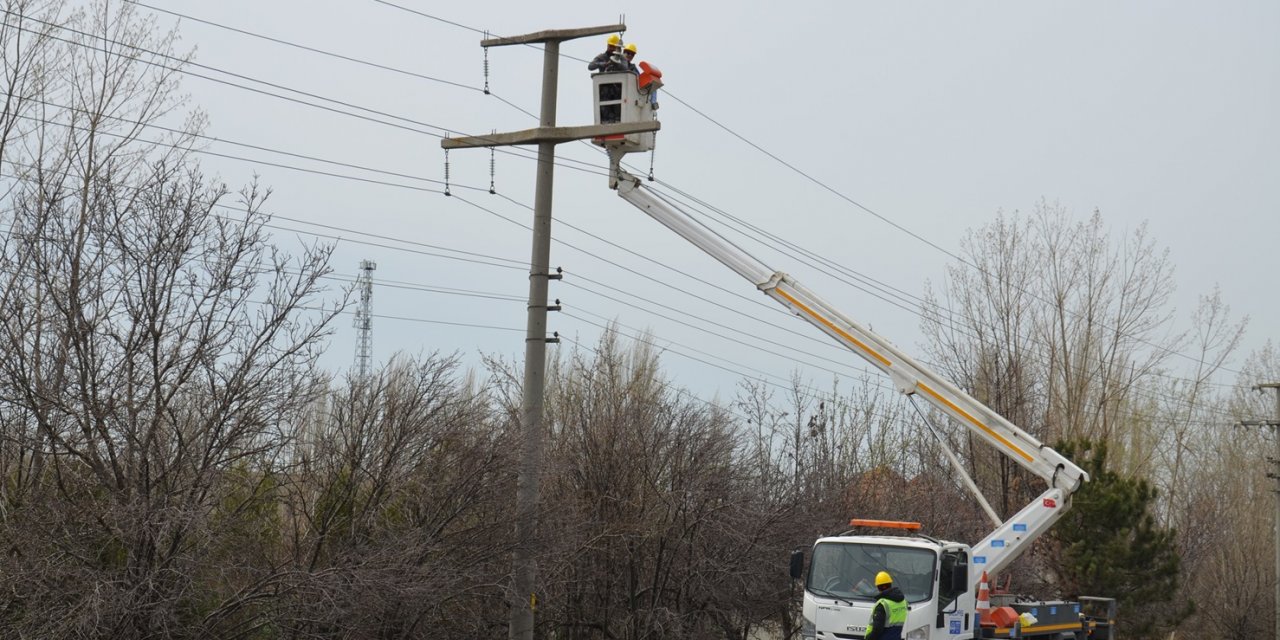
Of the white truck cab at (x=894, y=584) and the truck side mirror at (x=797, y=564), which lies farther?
the truck side mirror at (x=797, y=564)

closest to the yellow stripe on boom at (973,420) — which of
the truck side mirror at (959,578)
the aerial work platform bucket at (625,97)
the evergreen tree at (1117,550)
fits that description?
the truck side mirror at (959,578)

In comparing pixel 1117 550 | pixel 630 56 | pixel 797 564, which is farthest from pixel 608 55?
pixel 1117 550

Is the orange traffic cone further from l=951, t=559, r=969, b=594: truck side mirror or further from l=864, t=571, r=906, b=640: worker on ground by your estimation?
l=864, t=571, r=906, b=640: worker on ground

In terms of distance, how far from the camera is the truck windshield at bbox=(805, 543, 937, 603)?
53.6 ft

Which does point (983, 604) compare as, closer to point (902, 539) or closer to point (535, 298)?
point (902, 539)

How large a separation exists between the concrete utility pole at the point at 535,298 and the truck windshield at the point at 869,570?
3881mm

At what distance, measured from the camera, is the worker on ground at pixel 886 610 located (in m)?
14.8

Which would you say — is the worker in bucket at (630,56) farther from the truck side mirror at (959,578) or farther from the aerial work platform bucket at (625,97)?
the truck side mirror at (959,578)

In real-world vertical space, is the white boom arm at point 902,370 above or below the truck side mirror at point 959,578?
above

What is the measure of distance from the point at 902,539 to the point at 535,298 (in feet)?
19.2

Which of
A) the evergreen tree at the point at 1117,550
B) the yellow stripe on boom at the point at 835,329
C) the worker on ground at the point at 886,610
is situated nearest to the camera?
the worker on ground at the point at 886,610

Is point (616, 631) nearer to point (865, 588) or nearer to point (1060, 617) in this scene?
point (865, 588)

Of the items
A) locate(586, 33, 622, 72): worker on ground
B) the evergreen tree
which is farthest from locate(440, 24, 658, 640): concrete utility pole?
the evergreen tree

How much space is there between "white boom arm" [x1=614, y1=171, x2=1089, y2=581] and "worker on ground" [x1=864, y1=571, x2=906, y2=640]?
4.95 metres
